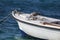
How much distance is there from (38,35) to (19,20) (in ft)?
4.94

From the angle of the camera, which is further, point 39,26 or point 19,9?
point 19,9

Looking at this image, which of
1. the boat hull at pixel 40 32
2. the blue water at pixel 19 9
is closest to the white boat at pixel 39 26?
the boat hull at pixel 40 32

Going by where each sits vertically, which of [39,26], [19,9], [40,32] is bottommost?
[40,32]

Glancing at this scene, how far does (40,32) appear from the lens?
16.8m

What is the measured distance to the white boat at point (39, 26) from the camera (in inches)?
642

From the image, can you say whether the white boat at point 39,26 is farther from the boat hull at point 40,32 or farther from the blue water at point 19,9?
the blue water at point 19,9

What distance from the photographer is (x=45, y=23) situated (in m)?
16.7

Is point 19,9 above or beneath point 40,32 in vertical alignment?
above

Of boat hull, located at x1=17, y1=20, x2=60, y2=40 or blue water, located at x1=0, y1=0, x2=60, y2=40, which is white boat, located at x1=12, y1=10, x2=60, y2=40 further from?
blue water, located at x1=0, y1=0, x2=60, y2=40

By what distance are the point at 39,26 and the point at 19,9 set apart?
1028 cm

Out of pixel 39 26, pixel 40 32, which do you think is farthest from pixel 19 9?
pixel 39 26

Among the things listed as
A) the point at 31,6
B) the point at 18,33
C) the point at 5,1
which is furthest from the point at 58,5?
the point at 18,33

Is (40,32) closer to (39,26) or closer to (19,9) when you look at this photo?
(39,26)

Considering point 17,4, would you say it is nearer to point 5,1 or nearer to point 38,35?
point 5,1
